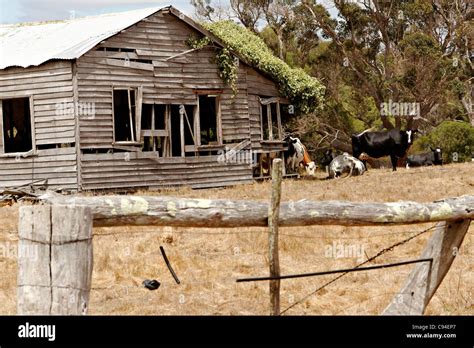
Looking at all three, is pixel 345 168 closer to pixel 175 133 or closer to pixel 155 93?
pixel 175 133

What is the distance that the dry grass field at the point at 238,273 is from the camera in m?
10.5

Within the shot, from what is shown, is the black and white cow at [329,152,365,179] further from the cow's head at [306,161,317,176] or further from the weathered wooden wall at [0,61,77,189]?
the weathered wooden wall at [0,61,77,189]

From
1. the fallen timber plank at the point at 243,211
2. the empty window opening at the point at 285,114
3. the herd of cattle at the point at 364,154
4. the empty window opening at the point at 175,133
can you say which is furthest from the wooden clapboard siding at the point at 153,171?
the fallen timber plank at the point at 243,211

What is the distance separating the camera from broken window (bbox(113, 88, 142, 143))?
82.7 feet

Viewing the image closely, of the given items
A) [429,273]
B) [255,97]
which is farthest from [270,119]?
[429,273]

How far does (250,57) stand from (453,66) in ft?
59.3

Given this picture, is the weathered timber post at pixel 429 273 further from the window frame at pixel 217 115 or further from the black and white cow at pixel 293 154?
the black and white cow at pixel 293 154

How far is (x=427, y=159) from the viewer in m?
36.9

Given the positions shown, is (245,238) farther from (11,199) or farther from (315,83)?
(315,83)

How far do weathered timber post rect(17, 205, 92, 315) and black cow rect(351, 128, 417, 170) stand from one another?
28506 mm

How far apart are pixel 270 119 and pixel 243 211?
24170 millimetres
